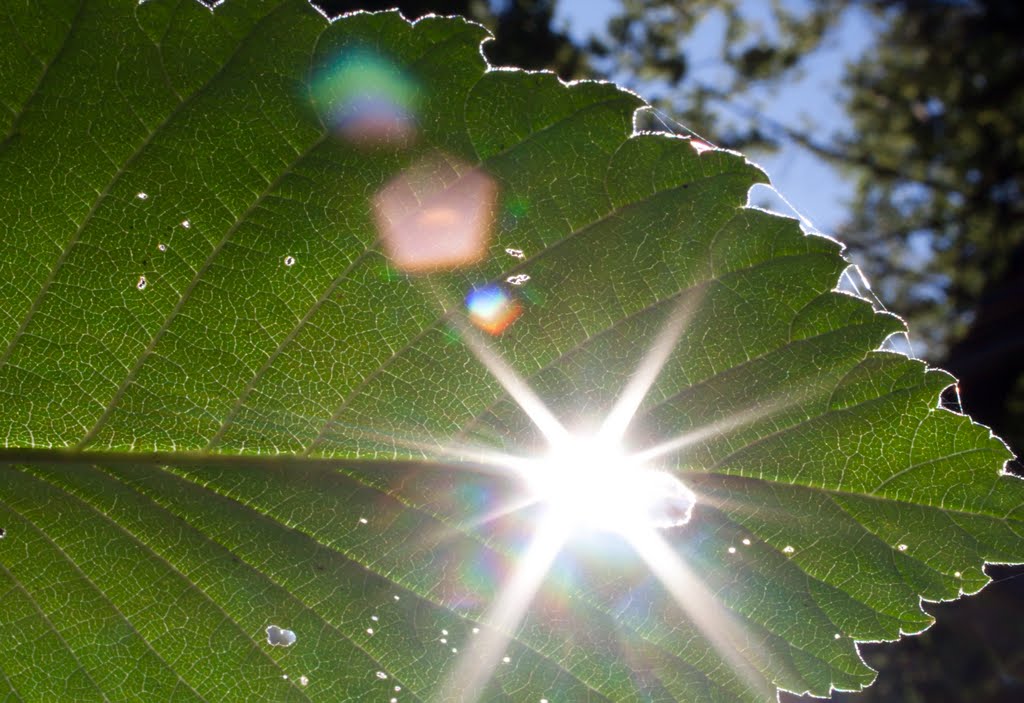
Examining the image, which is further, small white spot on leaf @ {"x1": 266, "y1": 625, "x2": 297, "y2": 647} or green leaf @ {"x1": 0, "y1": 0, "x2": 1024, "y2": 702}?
small white spot on leaf @ {"x1": 266, "y1": 625, "x2": 297, "y2": 647}

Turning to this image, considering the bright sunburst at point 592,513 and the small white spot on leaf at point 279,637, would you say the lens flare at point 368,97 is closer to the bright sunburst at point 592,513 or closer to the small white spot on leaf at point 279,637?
the bright sunburst at point 592,513

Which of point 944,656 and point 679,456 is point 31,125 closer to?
point 679,456

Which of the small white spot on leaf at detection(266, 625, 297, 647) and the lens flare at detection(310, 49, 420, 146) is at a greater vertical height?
the lens flare at detection(310, 49, 420, 146)

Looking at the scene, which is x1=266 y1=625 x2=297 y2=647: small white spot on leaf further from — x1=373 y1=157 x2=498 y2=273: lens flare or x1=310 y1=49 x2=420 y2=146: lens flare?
x1=310 y1=49 x2=420 y2=146: lens flare

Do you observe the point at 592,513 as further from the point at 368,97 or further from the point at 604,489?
the point at 368,97

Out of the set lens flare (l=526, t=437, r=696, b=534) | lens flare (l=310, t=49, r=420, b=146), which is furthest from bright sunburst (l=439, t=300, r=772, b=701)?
lens flare (l=310, t=49, r=420, b=146)

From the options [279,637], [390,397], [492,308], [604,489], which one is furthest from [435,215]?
[279,637]

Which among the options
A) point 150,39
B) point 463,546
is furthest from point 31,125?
point 463,546
